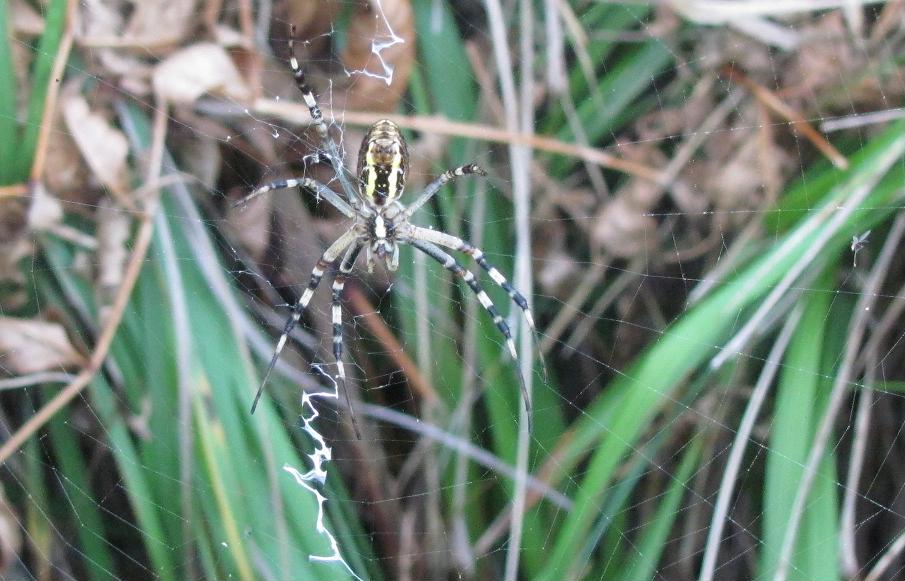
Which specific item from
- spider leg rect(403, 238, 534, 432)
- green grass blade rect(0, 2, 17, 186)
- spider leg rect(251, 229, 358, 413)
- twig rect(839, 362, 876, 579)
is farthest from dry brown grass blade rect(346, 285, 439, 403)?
twig rect(839, 362, 876, 579)

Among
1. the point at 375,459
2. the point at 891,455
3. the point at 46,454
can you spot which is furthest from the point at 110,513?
the point at 891,455

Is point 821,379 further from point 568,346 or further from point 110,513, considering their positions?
point 110,513

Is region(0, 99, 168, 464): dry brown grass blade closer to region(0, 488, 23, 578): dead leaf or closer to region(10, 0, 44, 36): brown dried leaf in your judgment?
region(0, 488, 23, 578): dead leaf

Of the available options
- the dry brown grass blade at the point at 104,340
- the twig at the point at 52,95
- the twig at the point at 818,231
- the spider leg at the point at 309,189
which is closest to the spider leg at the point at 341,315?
the spider leg at the point at 309,189

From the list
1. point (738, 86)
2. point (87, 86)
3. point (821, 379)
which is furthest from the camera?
point (738, 86)

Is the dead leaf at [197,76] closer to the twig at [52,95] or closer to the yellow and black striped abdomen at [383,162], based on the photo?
the twig at [52,95]

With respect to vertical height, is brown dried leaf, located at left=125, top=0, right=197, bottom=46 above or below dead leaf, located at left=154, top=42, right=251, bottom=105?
above
